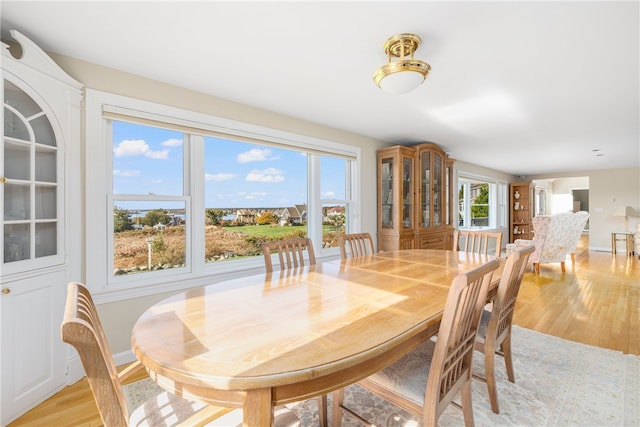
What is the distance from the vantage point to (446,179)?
4.81 meters

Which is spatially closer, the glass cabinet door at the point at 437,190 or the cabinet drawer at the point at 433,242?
the cabinet drawer at the point at 433,242

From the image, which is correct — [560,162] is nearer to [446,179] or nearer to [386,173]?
[446,179]

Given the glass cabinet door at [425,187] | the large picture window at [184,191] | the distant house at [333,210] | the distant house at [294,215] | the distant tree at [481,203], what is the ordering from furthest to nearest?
the distant tree at [481,203] < the glass cabinet door at [425,187] < the distant house at [333,210] < the distant house at [294,215] < the large picture window at [184,191]

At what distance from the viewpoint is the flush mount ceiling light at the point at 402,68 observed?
65.5 inches

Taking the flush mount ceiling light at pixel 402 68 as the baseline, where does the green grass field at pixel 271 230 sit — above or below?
below

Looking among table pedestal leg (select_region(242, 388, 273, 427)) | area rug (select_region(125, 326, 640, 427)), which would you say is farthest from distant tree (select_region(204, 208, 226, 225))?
table pedestal leg (select_region(242, 388, 273, 427))

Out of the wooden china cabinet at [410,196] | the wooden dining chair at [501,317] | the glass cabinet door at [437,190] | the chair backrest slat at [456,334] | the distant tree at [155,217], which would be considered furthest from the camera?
the glass cabinet door at [437,190]

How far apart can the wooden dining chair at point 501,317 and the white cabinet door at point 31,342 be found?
264 cm

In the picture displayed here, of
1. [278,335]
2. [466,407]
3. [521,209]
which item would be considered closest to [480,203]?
[521,209]

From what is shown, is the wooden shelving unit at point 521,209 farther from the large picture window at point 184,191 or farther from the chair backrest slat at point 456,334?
the chair backrest slat at point 456,334

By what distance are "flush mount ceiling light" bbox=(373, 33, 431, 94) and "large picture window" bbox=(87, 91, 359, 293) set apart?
5.19 feet

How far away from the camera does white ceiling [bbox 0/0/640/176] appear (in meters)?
1.52

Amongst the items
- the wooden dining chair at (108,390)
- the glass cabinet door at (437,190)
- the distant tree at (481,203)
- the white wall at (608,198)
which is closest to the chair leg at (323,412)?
the wooden dining chair at (108,390)

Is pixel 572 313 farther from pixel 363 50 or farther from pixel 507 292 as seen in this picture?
pixel 363 50
